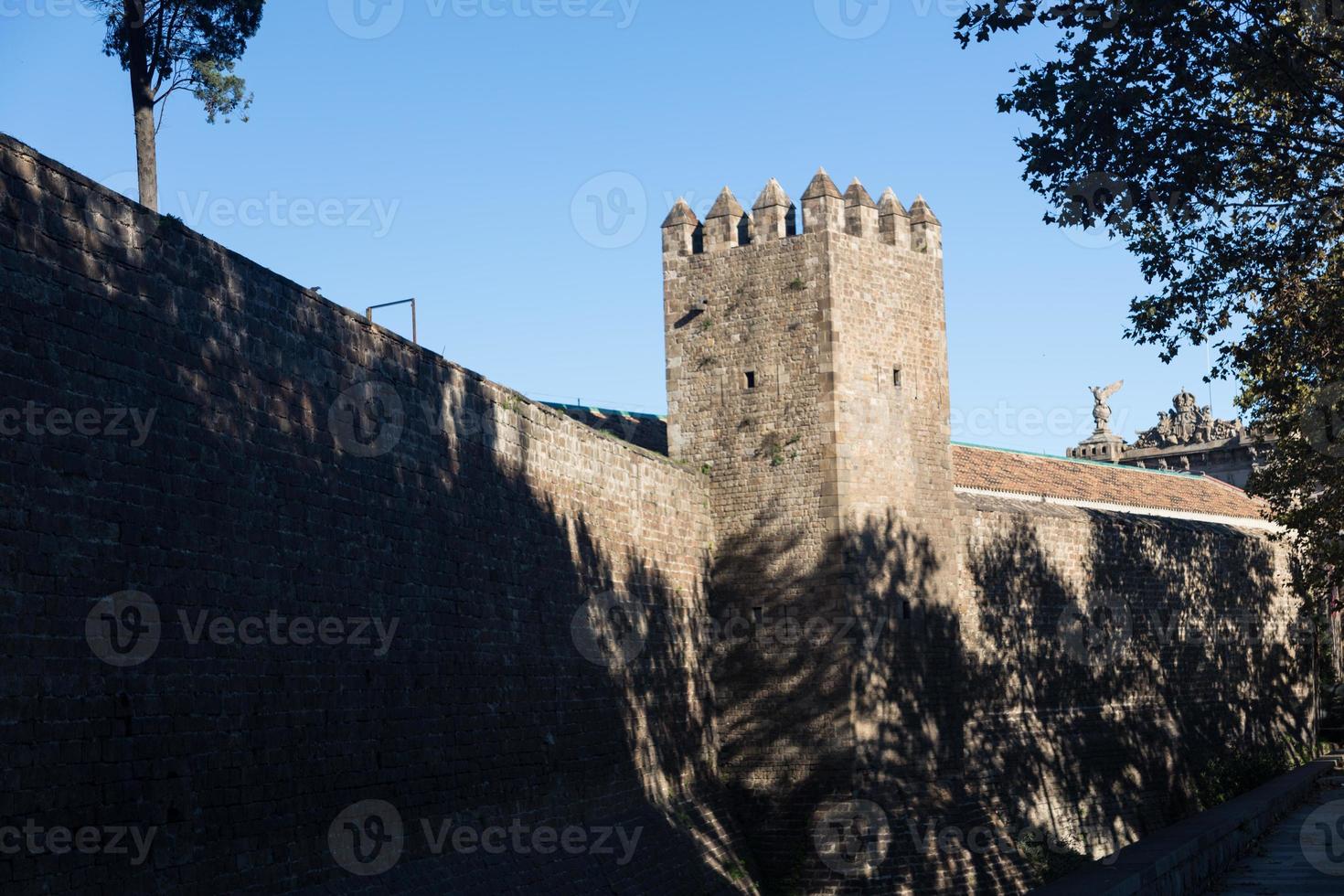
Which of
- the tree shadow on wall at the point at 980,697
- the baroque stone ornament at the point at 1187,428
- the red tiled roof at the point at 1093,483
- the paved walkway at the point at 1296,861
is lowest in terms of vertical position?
the paved walkway at the point at 1296,861

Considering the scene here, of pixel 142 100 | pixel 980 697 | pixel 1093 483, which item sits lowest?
pixel 980 697

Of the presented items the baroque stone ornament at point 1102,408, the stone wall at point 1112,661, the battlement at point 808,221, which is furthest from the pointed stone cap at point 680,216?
the baroque stone ornament at point 1102,408

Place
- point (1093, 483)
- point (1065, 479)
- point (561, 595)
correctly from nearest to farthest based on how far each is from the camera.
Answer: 1. point (561, 595)
2. point (1065, 479)
3. point (1093, 483)

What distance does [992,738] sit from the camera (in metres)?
20.7

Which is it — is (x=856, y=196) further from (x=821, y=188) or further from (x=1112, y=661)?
(x=1112, y=661)

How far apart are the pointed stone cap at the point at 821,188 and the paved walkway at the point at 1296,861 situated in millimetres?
8768

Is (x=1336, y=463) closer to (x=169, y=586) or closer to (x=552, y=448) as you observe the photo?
(x=552, y=448)

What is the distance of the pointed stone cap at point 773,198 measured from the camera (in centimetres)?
1886

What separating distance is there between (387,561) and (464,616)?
1282mm

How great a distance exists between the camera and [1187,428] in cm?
4856

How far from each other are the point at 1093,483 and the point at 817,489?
50.1 feet

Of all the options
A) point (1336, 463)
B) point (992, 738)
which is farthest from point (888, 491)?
point (1336, 463)

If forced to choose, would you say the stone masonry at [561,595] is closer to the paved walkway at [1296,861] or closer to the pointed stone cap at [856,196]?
the pointed stone cap at [856,196]

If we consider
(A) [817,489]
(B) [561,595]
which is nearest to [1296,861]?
(A) [817,489]
